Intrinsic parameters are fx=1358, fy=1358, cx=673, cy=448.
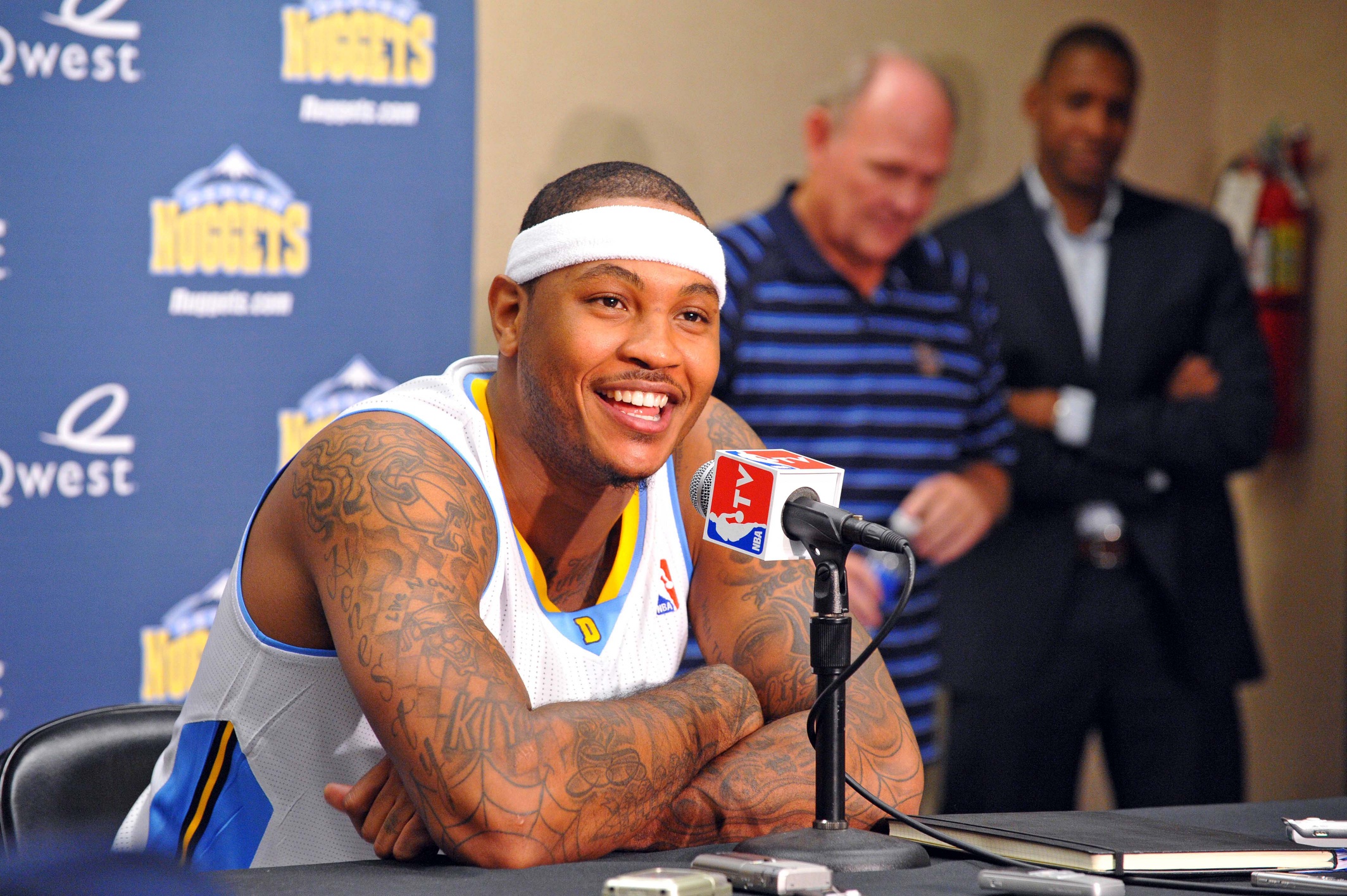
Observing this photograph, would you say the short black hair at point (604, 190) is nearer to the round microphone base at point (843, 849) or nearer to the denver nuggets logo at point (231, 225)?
the round microphone base at point (843, 849)

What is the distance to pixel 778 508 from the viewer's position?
4.50 feet

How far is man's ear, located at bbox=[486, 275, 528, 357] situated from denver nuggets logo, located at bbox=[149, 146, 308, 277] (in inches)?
54.1

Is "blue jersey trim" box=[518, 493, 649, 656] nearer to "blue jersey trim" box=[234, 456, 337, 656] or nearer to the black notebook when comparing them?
"blue jersey trim" box=[234, 456, 337, 656]

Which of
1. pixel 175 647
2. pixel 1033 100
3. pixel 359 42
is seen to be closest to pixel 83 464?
pixel 175 647

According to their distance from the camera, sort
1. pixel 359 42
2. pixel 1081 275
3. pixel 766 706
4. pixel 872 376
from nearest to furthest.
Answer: pixel 766 706
pixel 359 42
pixel 872 376
pixel 1081 275

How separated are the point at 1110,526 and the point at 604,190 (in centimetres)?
250

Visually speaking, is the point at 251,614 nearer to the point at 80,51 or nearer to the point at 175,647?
the point at 175,647

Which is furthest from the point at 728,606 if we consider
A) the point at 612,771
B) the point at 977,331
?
the point at 977,331

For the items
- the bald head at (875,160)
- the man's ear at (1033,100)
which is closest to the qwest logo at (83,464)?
the bald head at (875,160)

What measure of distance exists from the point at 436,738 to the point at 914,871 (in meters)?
0.52

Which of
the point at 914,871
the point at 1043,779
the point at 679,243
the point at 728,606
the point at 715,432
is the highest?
the point at 679,243

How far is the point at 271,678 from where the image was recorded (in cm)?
177

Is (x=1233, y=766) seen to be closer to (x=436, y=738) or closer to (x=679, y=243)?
(x=679, y=243)

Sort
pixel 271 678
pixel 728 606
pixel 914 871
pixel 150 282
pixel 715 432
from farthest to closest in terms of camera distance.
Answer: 1. pixel 150 282
2. pixel 715 432
3. pixel 728 606
4. pixel 271 678
5. pixel 914 871
